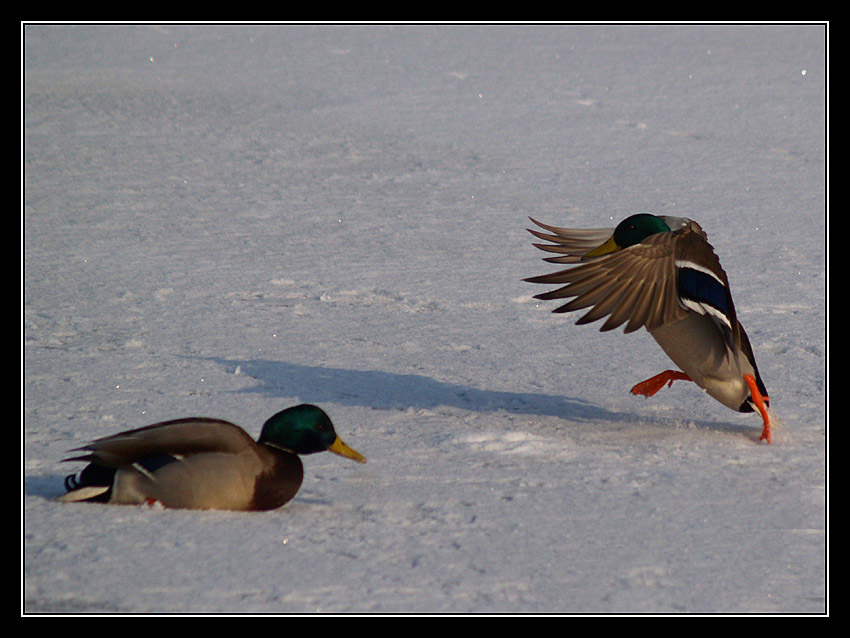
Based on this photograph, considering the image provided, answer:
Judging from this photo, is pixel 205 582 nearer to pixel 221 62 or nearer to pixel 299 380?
pixel 299 380

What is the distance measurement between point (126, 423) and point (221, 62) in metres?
7.39

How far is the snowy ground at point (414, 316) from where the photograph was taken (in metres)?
2.49

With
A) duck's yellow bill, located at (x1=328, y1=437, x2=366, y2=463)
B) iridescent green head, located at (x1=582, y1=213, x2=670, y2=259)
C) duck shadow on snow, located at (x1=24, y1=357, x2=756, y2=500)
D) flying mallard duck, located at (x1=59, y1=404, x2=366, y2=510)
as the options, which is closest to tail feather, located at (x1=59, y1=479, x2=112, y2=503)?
flying mallard duck, located at (x1=59, y1=404, x2=366, y2=510)

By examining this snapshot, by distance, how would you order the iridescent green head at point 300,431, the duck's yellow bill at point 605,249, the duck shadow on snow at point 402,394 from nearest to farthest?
1. the iridescent green head at point 300,431
2. the duck's yellow bill at point 605,249
3. the duck shadow on snow at point 402,394

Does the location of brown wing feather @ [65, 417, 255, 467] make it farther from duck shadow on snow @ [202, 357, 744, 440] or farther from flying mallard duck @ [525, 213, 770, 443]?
flying mallard duck @ [525, 213, 770, 443]

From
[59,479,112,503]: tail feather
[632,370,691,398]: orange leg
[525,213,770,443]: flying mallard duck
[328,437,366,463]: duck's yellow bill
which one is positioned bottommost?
[59,479,112,503]: tail feather

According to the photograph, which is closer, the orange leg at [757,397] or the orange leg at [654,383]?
the orange leg at [757,397]

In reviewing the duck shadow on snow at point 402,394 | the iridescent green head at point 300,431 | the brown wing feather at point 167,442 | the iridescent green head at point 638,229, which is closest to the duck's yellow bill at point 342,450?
the iridescent green head at point 300,431

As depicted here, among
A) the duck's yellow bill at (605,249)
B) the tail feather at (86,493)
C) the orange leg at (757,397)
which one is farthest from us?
the duck's yellow bill at (605,249)

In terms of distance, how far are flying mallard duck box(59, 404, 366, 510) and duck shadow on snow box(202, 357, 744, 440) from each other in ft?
3.29

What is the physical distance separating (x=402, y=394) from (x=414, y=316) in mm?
945

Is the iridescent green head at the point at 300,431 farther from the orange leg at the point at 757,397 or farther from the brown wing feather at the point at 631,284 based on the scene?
the orange leg at the point at 757,397

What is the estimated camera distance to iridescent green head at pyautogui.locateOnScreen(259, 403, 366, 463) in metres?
2.89

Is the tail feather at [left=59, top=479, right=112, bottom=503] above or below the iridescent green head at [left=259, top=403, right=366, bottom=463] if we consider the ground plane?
below
